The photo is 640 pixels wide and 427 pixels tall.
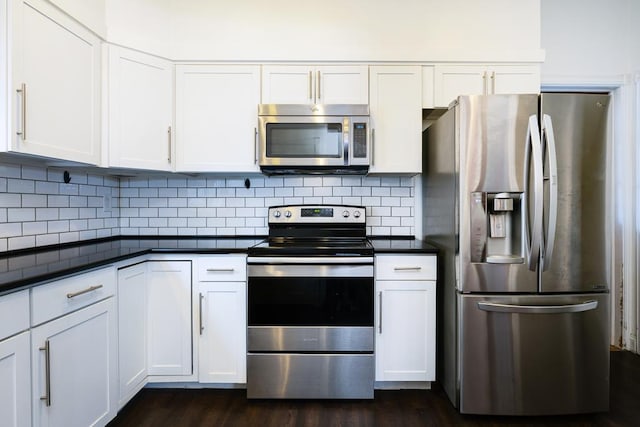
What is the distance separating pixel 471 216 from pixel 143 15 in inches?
93.6

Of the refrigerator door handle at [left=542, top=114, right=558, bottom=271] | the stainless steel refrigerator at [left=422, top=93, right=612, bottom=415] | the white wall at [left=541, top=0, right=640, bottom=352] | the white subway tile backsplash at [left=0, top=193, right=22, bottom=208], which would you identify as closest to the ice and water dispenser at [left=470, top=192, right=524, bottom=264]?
the stainless steel refrigerator at [left=422, top=93, right=612, bottom=415]

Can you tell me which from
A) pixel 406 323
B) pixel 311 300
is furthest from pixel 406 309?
pixel 311 300

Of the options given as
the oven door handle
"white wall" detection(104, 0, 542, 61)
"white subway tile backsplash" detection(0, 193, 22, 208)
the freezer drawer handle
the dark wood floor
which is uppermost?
"white wall" detection(104, 0, 542, 61)

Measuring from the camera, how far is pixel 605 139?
1.80 meters

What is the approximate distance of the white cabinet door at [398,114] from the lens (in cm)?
228

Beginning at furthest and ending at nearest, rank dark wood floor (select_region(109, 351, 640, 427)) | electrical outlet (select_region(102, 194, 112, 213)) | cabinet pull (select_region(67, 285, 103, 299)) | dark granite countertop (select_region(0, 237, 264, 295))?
electrical outlet (select_region(102, 194, 112, 213))
dark wood floor (select_region(109, 351, 640, 427))
cabinet pull (select_region(67, 285, 103, 299))
dark granite countertop (select_region(0, 237, 264, 295))

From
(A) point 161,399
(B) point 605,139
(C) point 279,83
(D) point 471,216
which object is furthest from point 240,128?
(B) point 605,139

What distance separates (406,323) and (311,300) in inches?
24.2

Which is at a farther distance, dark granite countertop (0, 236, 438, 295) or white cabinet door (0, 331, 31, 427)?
dark granite countertop (0, 236, 438, 295)

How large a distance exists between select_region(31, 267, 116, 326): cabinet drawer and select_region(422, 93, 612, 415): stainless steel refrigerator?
6.15 feet

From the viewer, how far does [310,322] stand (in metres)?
2.00

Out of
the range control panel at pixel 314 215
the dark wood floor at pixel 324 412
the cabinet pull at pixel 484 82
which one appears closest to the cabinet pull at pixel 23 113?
the range control panel at pixel 314 215

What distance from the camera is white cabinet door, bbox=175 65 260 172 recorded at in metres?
2.27

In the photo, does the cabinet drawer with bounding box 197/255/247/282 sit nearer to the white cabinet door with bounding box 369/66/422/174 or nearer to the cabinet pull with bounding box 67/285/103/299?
the cabinet pull with bounding box 67/285/103/299
